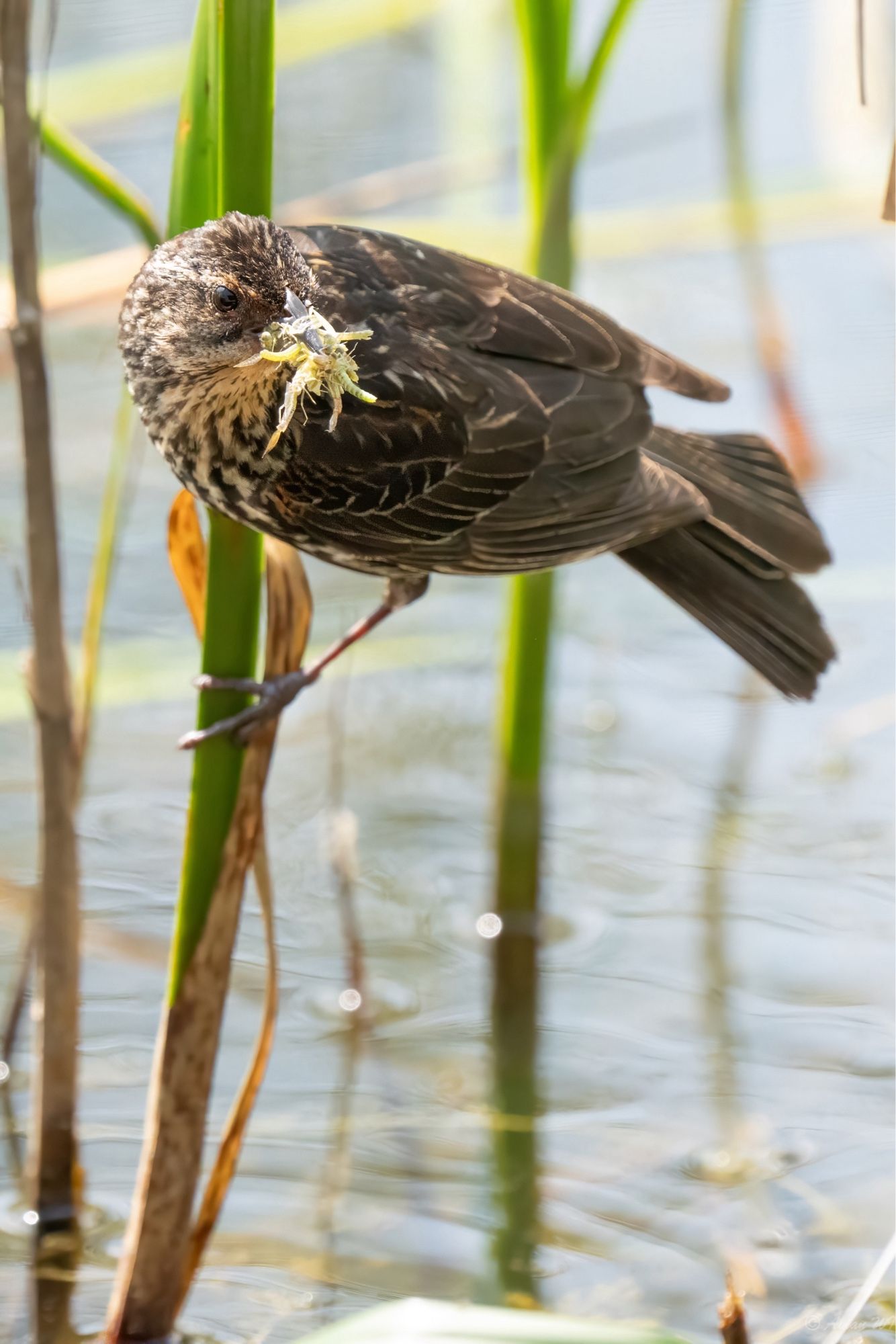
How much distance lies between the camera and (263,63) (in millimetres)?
1416

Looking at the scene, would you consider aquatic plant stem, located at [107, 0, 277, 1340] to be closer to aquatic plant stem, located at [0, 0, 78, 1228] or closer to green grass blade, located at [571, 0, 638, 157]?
aquatic plant stem, located at [0, 0, 78, 1228]

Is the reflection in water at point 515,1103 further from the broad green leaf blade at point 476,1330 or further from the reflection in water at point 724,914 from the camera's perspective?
the broad green leaf blade at point 476,1330

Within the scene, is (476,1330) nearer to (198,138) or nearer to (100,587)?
(198,138)

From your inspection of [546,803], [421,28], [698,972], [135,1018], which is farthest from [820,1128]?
[421,28]

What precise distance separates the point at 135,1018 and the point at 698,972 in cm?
91

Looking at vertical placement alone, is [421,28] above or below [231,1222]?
above

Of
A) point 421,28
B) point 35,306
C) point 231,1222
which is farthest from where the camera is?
point 421,28

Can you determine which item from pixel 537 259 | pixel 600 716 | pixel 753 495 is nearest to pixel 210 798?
pixel 753 495

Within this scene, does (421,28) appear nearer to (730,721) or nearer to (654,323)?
(654,323)

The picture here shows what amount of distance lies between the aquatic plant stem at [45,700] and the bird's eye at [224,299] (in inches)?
7.4

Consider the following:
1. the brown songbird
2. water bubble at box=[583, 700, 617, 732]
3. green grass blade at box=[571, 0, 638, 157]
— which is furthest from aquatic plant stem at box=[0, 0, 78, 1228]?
water bubble at box=[583, 700, 617, 732]

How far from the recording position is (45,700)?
1815 millimetres

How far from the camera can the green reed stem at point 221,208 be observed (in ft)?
4.63

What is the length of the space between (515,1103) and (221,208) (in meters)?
1.50
